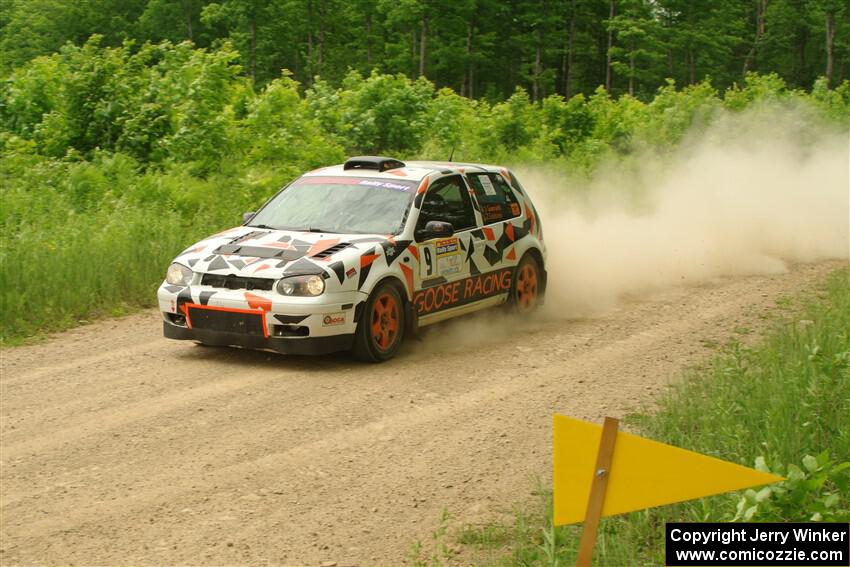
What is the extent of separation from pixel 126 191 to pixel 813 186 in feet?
42.2

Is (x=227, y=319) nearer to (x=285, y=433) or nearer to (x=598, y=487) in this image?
(x=285, y=433)

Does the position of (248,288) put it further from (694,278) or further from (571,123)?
(571,123)

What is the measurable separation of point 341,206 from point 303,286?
150 cm

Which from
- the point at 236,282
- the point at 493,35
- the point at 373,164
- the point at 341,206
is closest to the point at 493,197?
the point at 373,164

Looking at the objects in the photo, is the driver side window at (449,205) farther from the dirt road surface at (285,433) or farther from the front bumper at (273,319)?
the front bumper at (273,319)

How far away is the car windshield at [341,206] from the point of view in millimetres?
10609

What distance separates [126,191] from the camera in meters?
15.8

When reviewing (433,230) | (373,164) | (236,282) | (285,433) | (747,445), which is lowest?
(285,433)

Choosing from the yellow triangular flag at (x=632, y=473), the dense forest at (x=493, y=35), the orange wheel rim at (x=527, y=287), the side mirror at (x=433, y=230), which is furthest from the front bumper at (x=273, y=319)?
the dense forest at (x=493, y=35)

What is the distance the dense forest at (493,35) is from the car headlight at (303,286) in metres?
55.3

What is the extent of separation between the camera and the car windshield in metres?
10.6

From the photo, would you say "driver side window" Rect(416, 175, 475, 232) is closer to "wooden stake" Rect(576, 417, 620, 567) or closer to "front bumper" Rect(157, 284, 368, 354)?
"front bumper" Rect(157, 284, 368, 354)

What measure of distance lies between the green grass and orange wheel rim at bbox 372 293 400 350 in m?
2.69

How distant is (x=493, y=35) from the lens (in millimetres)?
70062
